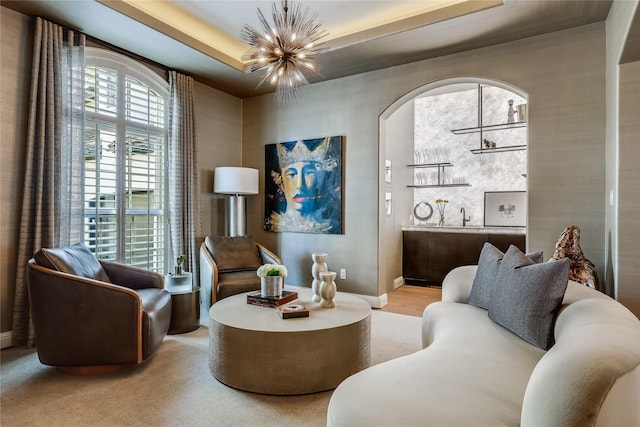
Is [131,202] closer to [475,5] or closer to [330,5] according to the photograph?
[330,5]

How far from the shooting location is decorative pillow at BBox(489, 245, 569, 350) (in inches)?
64.7

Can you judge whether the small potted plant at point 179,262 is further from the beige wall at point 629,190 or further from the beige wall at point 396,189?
the beige wall at point 629,190

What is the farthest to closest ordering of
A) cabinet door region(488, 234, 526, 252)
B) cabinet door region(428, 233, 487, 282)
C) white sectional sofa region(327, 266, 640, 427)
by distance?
1. cabinet door region(428, 233, 487, 282)
2. cabinet door region(488, 234, 526, 252)
3. white sectional sofa region(327, 266, 640, 427)

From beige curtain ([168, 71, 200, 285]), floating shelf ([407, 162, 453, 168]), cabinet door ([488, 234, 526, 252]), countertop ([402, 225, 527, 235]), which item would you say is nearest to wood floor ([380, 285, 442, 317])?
countertop ([402, 225, 527, 235])

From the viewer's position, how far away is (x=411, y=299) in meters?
4.63

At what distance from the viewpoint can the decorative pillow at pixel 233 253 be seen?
160 inches

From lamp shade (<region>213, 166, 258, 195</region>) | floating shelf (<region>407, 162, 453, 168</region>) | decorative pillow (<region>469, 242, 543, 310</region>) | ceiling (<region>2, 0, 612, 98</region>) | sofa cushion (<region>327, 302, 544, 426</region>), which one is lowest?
sofa cushion (<region>327, 302, 544, 426</region>)

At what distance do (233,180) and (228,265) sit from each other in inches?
42.3

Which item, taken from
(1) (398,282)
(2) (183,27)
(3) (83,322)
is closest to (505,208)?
(1) (398,282)

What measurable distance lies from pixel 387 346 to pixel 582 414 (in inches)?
85.9

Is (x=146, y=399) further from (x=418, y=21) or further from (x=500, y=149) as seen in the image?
(x=500, y=149)

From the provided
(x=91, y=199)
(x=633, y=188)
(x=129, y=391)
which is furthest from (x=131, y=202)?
(x=633, y=188)

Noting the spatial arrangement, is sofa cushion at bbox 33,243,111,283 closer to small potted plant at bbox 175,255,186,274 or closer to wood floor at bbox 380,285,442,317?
small potted plant at bbox 175,255,186,274

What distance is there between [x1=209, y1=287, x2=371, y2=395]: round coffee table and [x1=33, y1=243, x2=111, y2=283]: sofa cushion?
114 cm
